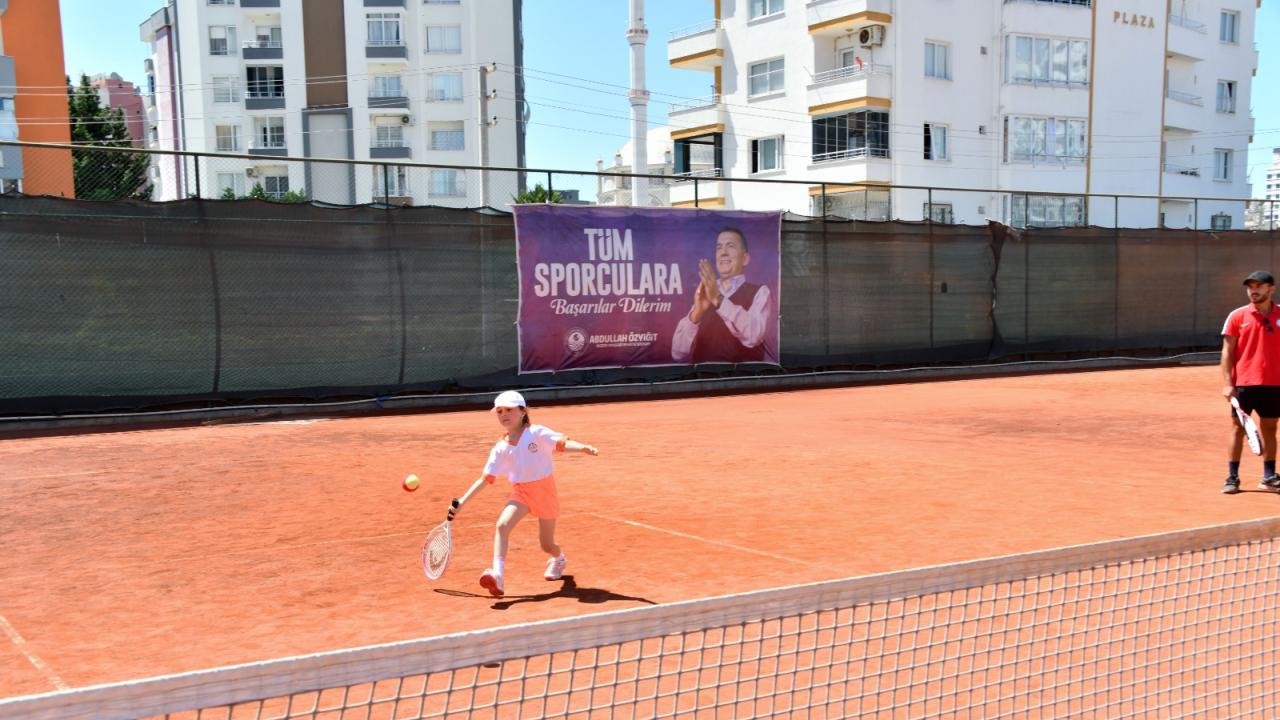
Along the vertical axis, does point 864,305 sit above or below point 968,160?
below

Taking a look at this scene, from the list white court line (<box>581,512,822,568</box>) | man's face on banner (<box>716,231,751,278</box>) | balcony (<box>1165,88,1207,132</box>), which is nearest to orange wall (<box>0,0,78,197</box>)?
man's face on banner (<box>716,231,751,278</box>)

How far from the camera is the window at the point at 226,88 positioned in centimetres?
5847

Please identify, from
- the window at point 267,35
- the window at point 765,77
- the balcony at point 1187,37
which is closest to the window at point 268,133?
the window at point 267,35

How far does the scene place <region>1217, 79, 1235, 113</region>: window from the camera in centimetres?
4944

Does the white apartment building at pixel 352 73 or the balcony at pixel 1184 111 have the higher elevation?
the white apartment building at pixel 352 73

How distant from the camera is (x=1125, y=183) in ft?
149

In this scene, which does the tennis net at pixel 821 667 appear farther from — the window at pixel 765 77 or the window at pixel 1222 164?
the window at pixel 1222 164

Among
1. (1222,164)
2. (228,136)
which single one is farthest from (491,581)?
(228,136)

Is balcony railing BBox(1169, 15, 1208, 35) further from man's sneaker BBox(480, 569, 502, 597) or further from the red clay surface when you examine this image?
man's sneaker BBox(480, 569, 502, 597)

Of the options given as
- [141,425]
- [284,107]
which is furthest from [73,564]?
[284,107]

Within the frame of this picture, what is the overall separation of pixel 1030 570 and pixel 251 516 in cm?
623

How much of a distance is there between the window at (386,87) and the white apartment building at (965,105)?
54.5 ft

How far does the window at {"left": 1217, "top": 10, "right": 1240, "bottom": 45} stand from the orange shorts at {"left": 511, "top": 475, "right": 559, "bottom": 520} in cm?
5204

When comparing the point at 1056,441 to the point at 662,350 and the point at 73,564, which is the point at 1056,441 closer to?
the point at 662,350
